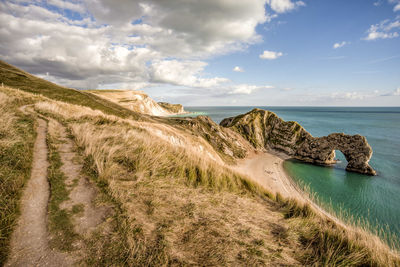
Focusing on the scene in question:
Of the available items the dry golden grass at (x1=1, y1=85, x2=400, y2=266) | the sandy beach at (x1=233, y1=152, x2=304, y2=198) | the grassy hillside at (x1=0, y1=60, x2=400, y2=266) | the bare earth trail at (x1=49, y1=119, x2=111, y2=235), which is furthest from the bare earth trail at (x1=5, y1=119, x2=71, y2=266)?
the sandy beach at (x1=233, y1=152, x2=304, y2=198)

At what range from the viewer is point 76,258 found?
2.31m

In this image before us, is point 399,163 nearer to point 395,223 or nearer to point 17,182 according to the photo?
point 395,223

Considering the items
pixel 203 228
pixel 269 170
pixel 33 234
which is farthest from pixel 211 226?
pixel 269 170

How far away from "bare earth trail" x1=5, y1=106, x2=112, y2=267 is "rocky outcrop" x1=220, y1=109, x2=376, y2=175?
51268 mm

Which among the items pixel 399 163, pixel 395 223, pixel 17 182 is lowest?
pixel 395 223

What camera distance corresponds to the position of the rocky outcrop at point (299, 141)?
128ft

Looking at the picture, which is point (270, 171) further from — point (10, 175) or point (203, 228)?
point (10, 175)

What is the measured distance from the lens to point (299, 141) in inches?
1996

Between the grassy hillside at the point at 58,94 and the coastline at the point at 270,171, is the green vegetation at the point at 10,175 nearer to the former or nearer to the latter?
the coastline at the point at 270,171

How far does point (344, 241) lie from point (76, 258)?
5.31 m

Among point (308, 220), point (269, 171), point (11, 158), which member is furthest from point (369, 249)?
point (269, 171)

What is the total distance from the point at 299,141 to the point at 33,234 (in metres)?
59.8

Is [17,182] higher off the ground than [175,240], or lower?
higher

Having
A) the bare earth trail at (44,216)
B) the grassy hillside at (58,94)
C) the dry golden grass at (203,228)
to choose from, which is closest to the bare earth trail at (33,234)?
the bare earth trail at (44,216)
